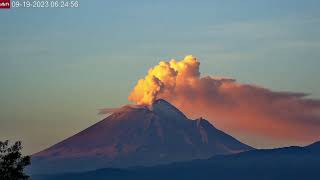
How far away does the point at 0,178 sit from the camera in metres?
74.2

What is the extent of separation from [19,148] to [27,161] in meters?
1.24

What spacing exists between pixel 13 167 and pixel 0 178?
7.31 feet

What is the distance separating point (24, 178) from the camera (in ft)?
246

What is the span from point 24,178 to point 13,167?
171cm

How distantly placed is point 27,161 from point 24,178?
1845 mm

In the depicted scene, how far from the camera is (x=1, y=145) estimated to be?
→ 76938mm

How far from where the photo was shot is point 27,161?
7644 cm

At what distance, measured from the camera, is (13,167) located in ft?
250

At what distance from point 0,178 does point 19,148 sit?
345 centimetres

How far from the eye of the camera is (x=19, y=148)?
76.6 m

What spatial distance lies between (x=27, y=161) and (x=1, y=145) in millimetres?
2543

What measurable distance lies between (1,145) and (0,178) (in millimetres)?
3668

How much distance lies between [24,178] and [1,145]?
148 inches

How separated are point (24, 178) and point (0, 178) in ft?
6.38
